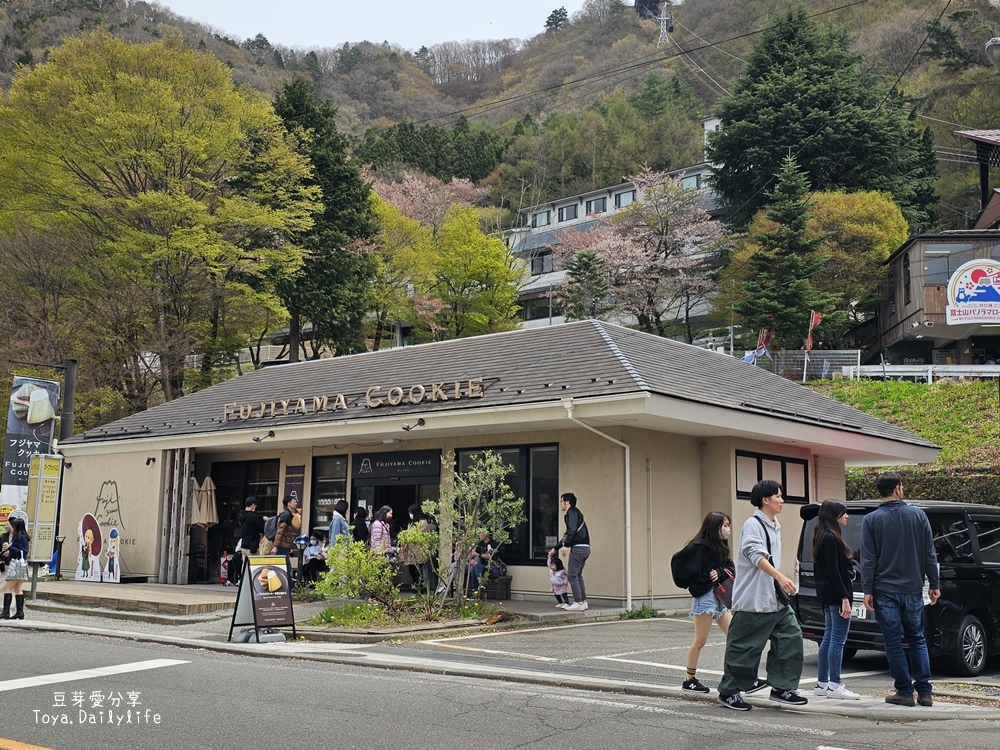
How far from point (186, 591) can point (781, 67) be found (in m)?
44.7

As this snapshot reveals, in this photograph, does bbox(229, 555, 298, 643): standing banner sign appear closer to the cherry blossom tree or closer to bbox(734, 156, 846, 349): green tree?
bbox(734, 156, 846, 349): green tree

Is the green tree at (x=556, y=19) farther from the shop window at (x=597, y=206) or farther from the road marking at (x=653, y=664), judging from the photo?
the road marking at (x=653, y=664)

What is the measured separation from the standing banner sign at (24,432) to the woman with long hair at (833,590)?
1916 centimetres

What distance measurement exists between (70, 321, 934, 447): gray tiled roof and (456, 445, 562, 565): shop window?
1427 millimetres

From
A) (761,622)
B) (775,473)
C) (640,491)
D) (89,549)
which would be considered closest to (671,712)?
(761,622)

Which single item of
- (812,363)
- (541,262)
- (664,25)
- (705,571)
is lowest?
(705,571)

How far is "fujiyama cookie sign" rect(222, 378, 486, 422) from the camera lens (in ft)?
56.1

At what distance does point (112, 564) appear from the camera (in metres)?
21.0

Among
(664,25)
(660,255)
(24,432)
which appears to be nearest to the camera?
(24,432)

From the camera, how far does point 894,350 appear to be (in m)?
45.0

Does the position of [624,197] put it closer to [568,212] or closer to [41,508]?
[568,212]

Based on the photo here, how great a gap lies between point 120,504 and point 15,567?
718cm

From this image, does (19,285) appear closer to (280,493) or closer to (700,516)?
(280,493)

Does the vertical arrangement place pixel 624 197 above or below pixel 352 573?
above
